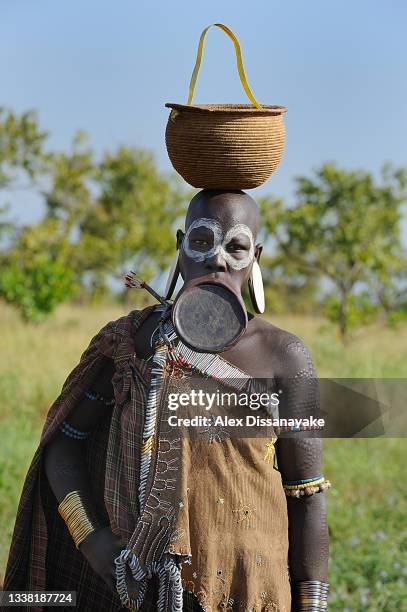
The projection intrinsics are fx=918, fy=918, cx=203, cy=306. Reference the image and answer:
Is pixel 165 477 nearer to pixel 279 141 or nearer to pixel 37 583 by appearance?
pixel 37 583

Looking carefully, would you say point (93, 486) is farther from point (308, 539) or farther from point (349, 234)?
point (349, 234)

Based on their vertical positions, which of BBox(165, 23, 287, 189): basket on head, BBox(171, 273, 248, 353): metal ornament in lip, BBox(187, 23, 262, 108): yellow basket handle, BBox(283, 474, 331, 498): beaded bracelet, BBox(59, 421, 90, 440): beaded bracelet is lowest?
BBox(283, 474, 331, 498): beaded bracelet

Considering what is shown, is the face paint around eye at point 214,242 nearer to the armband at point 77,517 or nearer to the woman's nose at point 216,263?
the woman's nose at point 216,263

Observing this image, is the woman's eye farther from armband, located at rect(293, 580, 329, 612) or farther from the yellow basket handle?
armband, located at rect(293, 580, 329, 612)

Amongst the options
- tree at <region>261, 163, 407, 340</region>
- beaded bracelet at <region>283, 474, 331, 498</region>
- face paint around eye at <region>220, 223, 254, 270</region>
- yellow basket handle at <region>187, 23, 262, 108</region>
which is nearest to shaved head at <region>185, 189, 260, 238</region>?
face paint around eye at <region>220, 223, 254, 270</region>

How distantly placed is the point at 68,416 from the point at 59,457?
0.11m

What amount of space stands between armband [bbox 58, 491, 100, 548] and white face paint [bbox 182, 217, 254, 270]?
72cm

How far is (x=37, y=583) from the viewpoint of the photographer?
2.57 meters

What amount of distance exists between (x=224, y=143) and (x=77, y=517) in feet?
3.40

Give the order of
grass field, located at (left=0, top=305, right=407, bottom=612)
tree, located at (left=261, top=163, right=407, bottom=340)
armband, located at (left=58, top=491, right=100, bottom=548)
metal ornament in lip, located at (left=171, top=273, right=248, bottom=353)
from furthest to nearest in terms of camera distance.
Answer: tree, located at (left=261, top=163, right=407, bottom=340) → grass field, located at (left=0, top=305, right=407, bottom=612) → armband, located at (left=58, top=491, right=100, bottom=548) → metal ornament in lip, located at (left=171, top=273, right=248, bottom=353)

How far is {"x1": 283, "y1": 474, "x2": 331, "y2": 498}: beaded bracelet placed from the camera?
7.55 feet

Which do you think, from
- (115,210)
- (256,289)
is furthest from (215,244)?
(115,210)

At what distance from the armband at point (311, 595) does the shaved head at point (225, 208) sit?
2.93ft

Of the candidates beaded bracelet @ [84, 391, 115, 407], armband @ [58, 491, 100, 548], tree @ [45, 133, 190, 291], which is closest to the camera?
armband @ [58, 491, 100, 548]
